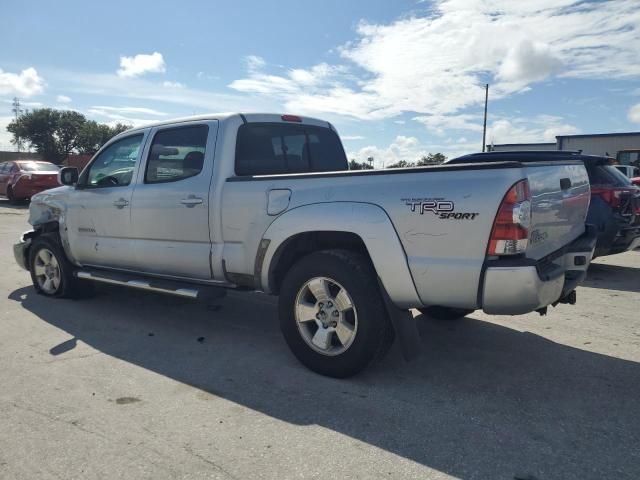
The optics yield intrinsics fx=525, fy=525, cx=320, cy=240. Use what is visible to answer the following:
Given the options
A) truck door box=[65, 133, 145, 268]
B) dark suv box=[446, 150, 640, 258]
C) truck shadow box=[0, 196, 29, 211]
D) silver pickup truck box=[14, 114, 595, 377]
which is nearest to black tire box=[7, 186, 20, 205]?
truck shadow box=[0, 196, 29, 211]

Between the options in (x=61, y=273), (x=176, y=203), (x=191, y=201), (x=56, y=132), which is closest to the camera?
(x=191, y=201)

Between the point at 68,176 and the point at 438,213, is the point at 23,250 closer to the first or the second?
the point at 68,176

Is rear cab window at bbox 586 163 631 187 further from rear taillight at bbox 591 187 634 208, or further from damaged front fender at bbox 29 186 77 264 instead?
damaged front fender at bbox 29 186 77 264

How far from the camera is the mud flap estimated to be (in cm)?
352

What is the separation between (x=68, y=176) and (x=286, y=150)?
2681mm

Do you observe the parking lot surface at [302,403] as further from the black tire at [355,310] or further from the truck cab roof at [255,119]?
the truck cab roof at [255,119]

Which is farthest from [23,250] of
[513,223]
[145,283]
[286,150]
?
[513,223]

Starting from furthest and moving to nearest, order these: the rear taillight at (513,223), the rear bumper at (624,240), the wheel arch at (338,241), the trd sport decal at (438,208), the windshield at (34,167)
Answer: the windshield at (34,167) → the rear bumper at (624,240) → the wheel arch at (338,241) → the trd sport decal at (438,208) → the rear taillight at (513,223)

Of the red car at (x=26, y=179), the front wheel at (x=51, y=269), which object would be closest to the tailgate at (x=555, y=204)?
the front wheel at (x=51, y=269)

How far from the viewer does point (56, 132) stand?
224ft

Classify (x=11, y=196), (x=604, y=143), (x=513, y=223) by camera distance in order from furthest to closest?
(x=604, y=143) < (x=11, y=196) < (x=513, y=223)

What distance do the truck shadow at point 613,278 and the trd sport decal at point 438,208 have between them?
4.82 m

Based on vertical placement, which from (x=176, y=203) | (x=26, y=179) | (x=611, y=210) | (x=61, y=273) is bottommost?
(x=61, y=273)

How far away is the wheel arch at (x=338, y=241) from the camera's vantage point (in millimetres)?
3389
